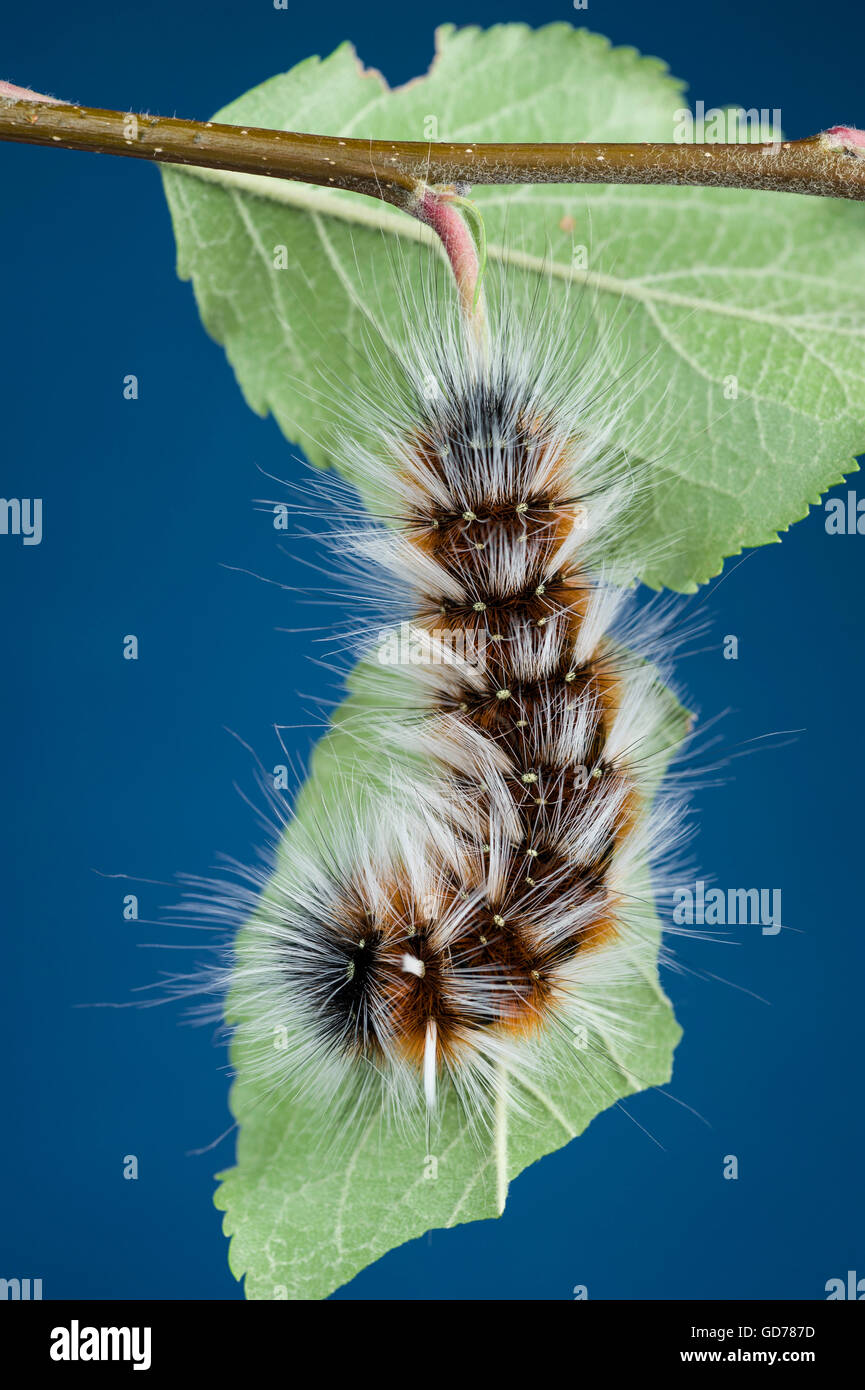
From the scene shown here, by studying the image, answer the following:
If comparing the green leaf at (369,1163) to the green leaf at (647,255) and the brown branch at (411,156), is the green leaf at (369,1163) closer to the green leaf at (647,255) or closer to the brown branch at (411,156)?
the green leaf at (647,255)

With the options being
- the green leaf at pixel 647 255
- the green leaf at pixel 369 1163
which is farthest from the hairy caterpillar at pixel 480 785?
the green leaf at pixel 647 255

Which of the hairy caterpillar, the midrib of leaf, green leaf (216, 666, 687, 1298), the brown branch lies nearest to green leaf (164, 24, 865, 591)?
the midrib of leaf

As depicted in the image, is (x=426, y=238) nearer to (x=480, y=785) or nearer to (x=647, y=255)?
(x=647, y=255)

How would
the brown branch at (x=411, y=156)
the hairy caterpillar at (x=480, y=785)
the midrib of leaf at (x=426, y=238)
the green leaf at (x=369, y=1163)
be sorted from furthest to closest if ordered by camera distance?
the midrib of leaf at (x=426, y=238) < the green leaf at (x=369, y=1163) < the hairy caterpillar at (x=480, y=785) < the brown branch at (x=411, y=156)

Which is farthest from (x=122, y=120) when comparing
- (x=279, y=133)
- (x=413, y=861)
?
(x=413, y=861)

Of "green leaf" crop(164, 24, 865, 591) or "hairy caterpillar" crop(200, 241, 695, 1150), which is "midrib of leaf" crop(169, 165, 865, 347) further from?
"hairy caterpillar" crop(200, 241, 695, 1150)

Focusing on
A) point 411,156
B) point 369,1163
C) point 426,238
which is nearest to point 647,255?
point 426,238
